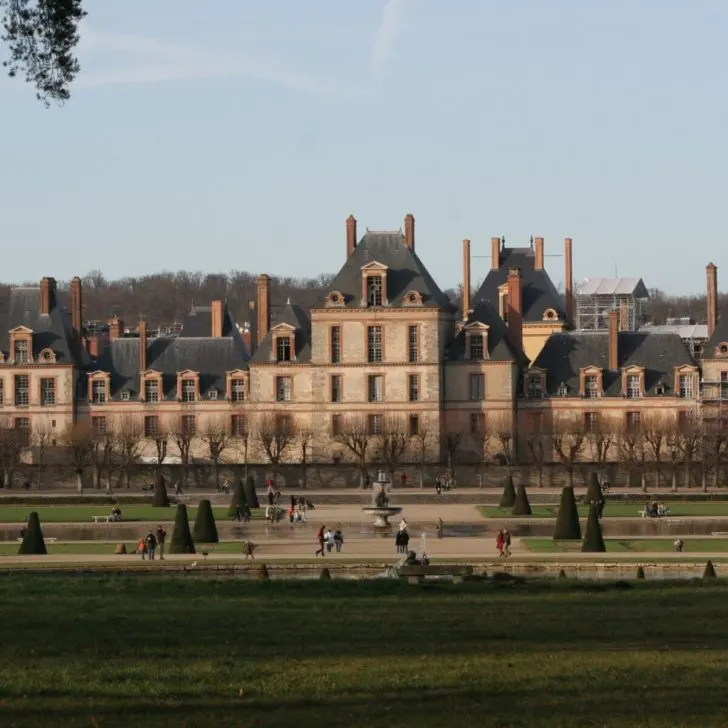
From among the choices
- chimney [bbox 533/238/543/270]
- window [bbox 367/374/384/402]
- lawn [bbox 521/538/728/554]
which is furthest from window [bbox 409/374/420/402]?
lawn [bbox 521/538/728/554]

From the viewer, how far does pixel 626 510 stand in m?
59.1

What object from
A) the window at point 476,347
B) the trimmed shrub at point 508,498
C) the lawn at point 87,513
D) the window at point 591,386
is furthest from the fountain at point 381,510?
the window at point 591,386

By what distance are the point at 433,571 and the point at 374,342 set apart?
46296 millimetres

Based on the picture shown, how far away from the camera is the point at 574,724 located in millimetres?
16156

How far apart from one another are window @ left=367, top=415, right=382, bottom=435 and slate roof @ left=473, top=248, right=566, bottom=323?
10.1 m

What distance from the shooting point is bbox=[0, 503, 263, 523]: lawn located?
55906 millimetres

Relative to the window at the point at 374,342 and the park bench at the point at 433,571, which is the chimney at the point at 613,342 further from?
the park bench at the point at 433,571

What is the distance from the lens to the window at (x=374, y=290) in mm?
81188

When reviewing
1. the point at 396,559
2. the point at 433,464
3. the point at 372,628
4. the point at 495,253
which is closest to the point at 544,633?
the point at 372,628

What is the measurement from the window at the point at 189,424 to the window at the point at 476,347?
11.0m

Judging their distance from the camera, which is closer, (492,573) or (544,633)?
(544,633)

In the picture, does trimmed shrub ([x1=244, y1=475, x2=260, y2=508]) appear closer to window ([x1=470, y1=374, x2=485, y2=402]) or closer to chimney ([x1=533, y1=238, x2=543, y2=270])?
window ([x1=470, y1=374, x2=485, y2=402])

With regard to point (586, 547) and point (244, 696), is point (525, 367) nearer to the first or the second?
point (586, 547)

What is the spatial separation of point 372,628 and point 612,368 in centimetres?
5976
